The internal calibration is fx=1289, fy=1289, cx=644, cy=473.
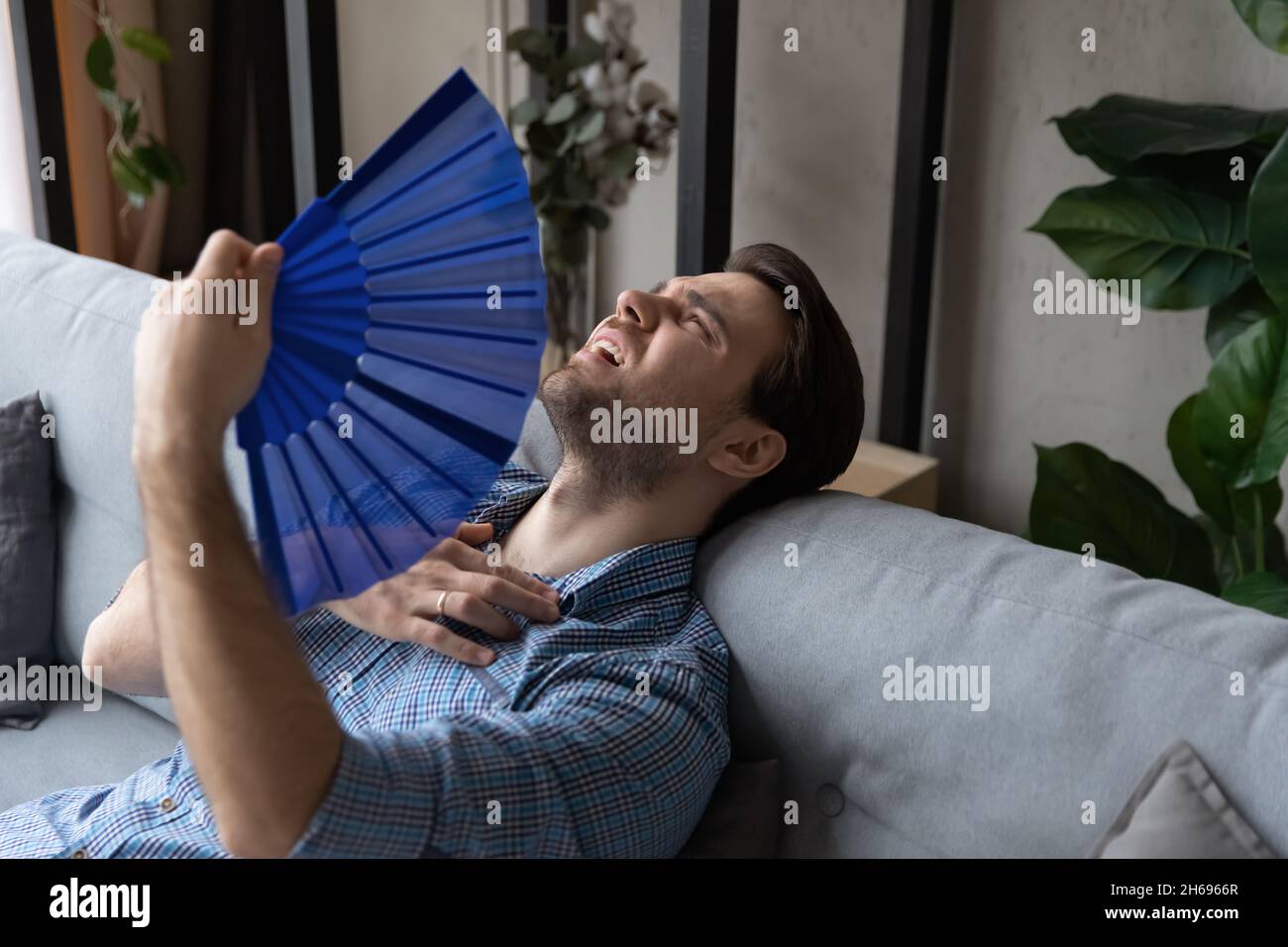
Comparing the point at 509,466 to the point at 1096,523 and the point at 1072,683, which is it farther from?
the point at 1096,523

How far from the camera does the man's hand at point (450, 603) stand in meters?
1.20

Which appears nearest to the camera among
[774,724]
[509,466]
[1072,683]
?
[1072,683]

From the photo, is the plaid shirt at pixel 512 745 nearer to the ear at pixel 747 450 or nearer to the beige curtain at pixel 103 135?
the ear at pixel 747 450

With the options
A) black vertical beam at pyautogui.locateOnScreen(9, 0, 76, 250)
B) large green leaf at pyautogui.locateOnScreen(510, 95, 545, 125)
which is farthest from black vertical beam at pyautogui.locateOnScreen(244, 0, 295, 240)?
large green leaf at pyautogui.locateOnScreen(510, 95, 545, 125)

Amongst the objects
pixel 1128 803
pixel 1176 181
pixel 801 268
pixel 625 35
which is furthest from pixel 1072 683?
pixel 625 35

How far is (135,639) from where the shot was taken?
54.1 inches

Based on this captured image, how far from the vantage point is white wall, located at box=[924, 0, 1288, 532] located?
224cm

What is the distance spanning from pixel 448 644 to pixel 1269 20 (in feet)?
4.60

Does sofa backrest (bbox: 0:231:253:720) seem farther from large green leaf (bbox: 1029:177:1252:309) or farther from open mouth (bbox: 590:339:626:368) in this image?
large green leaf (bbox: 1029:177:1252:309)

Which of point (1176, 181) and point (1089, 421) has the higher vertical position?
point (1176, 181)

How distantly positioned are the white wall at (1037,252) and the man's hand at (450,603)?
1.58m

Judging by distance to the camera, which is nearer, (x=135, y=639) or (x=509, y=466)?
(x=135, y=639)

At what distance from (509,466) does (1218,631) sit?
0.80 metres

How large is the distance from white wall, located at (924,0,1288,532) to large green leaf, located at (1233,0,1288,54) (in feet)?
1.36
